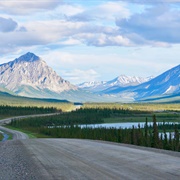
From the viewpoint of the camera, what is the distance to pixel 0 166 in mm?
24469

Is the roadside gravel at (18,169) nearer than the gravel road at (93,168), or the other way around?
the gravel road at (93,168)

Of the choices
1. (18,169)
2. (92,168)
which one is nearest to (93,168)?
(92,168)

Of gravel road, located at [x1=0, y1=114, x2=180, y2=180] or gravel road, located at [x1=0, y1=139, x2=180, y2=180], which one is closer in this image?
gravel road, located at [x1=0, y1=114, x2=180, y2=180]

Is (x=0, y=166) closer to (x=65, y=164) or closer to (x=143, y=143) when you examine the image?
(x=65, y=164)

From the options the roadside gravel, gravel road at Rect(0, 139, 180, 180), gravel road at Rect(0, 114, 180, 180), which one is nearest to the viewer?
gravel road at Rect(0, 114, 180, 180)

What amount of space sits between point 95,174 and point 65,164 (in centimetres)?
452

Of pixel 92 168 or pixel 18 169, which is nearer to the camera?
pixel 92 168

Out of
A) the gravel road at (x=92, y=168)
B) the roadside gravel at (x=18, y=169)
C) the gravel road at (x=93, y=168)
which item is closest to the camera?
the gravel road at (x=92, y=168)

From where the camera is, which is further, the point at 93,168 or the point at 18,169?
the point at 18,169

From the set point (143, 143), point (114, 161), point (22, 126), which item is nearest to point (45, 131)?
point (22, 126)

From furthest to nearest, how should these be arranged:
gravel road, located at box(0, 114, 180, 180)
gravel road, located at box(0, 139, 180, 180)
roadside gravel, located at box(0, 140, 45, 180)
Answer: roadside gravel, located at box(0, 140, 45, 180)
gravel road, located at box(0, 139, 180, 180)
gravel road, located at box(0, 114, 180, 180)

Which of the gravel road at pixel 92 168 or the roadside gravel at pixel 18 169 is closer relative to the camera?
the gravel road at pixel 92 168

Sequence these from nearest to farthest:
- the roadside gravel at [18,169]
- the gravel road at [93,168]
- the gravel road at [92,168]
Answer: the gravel road at [92,168]
the gravel road at [93,168]
the roadside gravel at [18,169]

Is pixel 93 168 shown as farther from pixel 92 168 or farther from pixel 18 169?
pixel 18 169
